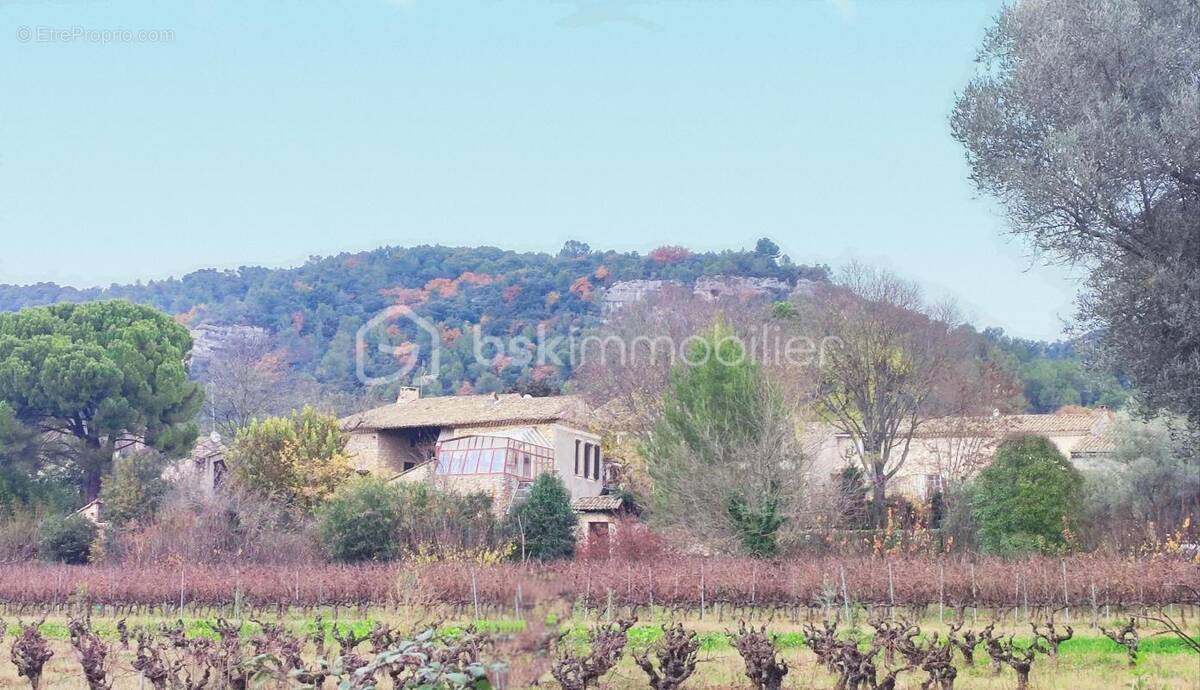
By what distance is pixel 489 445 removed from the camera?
38.0m

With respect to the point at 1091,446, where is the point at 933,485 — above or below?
below

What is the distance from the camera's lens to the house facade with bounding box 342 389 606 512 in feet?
123

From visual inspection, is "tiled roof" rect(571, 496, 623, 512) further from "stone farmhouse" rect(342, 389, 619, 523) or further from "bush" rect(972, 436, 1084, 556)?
"bush" rect(972, 436, 1084, 556)

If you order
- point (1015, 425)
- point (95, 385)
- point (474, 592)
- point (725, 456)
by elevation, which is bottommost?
point (474, 592)

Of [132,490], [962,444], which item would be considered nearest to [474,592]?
[132,490]

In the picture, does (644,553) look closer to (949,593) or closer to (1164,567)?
(949,593)

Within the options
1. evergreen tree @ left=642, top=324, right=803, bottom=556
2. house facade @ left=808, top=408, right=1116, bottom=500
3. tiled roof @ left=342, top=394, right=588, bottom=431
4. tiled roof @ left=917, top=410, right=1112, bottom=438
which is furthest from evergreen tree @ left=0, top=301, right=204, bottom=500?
tiled roof @ left=917, top=410, right=1112, bottom=438

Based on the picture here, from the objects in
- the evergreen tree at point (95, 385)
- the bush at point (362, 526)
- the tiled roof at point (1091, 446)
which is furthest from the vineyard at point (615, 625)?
the tiled roof at point (1091, 446)

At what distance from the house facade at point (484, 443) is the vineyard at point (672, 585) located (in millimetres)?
9690

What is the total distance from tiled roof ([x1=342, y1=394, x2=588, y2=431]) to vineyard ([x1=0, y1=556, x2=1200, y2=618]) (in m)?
14.8

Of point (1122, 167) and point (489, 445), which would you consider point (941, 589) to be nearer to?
point (1122, 167)

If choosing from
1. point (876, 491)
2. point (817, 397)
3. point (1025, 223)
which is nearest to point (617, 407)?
point (817, 397)

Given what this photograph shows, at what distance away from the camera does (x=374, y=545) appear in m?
30.9

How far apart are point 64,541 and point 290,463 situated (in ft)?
20.6
